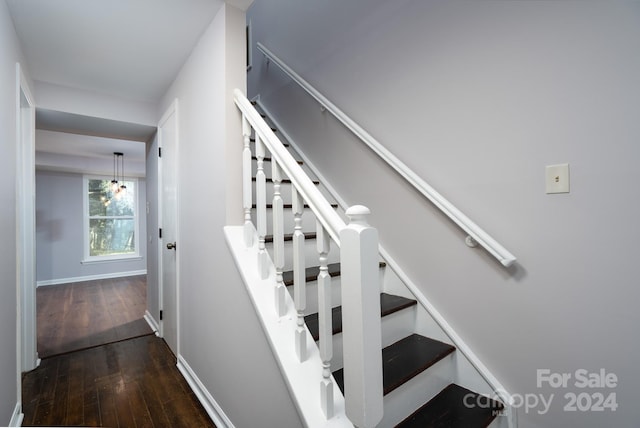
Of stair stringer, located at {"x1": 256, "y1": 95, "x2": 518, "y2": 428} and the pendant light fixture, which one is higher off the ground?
the pendant light fixture

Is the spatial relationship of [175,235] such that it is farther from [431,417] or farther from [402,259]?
[431,417]

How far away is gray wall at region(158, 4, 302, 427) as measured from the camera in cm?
133

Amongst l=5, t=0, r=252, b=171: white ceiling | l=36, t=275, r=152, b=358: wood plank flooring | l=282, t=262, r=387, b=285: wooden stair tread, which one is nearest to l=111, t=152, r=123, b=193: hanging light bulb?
l=36, t=275, r=152, b=358: wood plank flooring

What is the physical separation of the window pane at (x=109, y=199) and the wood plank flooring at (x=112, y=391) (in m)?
4.32

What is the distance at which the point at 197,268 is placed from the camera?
1969mm

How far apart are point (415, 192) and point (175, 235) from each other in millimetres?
1932

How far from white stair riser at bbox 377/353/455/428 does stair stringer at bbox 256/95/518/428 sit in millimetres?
64

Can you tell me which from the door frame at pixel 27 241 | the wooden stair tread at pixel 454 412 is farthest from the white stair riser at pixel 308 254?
the door frame at pixel 27 241

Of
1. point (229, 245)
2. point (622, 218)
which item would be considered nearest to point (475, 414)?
point (622, 218)

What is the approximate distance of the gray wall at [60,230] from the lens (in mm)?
5391

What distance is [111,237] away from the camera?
6195 millimetres

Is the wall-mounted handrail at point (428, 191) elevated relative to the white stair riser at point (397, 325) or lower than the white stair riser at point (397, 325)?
elevated

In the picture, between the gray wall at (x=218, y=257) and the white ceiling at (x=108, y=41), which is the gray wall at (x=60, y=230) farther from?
the gray wall at (x=218, y=257)

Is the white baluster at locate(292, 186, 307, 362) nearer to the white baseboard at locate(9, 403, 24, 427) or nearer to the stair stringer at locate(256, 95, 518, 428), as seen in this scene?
the stair stringer at locate(256, 95, 518, 428)
